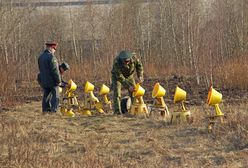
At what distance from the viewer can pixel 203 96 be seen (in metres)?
10.4

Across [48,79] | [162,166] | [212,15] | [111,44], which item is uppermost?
[212,15]

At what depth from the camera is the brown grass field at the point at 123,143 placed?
4328mm

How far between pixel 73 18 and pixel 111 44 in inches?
378

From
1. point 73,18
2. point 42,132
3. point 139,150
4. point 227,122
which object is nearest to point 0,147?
point 42,132

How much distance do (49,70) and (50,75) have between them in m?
0.10

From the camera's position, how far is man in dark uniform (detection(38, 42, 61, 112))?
776cm

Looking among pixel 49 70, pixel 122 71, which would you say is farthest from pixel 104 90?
pixel 49 70

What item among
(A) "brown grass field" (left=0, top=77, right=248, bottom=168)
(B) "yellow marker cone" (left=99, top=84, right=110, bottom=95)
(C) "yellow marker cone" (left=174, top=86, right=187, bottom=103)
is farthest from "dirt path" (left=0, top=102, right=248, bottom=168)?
(B) "yellow marker cone" (left=99, top=84, right=110, bottom=95)

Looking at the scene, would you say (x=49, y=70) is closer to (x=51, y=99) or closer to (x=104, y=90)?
(x=51, y=99)

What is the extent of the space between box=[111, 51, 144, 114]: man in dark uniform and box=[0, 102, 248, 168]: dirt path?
75 cm

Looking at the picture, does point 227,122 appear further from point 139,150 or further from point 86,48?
point 86,48

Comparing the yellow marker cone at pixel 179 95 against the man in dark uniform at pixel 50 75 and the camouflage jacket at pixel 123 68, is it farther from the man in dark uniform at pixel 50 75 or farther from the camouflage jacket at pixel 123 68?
the man in dark uniform at pixel 50 75

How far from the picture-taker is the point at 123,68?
7.54 metres

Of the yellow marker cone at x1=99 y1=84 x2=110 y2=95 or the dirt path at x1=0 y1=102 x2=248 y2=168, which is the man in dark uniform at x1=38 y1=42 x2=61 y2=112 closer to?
the yellow marker cone at x1=99 y1=84 x2=110 y2=95
